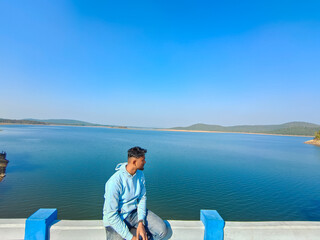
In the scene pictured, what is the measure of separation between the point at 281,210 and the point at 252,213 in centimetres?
177

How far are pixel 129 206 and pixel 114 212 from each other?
32 centimetres

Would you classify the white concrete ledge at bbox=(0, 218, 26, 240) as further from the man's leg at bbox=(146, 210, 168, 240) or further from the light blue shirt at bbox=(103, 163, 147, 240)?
the man's leg at bbox=(146, 210, 168, 240)

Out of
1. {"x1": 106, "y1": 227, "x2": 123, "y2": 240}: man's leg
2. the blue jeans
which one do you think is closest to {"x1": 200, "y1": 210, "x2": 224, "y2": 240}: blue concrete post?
the blue jeans

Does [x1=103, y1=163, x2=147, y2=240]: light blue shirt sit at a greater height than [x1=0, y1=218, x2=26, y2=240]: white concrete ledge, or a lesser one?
greater

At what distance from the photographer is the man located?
8.52 ft

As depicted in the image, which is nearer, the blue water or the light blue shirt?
the light blue shirt

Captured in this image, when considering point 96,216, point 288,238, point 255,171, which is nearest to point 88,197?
point 96,216

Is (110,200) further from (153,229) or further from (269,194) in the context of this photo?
(269,194)

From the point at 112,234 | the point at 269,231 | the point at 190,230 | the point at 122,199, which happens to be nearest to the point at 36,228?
the point at 112,234

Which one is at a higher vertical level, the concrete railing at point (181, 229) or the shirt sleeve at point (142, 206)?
the shirt sleeve at point (142, 206)

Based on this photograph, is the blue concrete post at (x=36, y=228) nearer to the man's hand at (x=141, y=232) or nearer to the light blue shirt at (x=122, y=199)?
the light blue shirt at (x=122, y=199)

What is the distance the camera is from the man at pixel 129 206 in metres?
Result: 2.60

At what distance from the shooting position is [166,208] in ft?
29.4

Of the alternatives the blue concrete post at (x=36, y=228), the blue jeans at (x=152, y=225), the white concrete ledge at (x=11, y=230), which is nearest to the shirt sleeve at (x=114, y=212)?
the blue jeans at (x=152, y=225)
